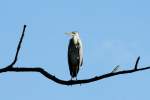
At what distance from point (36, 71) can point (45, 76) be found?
104mm

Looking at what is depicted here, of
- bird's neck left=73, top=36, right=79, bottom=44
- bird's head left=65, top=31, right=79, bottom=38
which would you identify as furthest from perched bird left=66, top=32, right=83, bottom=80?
bird's head left=65, top=31, right=79, bottom=38

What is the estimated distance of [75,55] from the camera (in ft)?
48.5

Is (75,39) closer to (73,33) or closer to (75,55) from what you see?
(73,33)

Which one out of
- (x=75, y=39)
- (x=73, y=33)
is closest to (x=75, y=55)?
(x=75, y=39)

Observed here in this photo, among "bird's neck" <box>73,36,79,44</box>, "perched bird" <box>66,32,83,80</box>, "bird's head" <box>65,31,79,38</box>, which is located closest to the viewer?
"perched bird" <box>66,32,83,80</box>

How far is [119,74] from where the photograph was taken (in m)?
4.48

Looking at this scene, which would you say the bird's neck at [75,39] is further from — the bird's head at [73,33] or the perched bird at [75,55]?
the bird's head at [73,33]

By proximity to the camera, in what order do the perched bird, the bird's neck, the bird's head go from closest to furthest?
the perched bird < the bird's neck < the bird's head

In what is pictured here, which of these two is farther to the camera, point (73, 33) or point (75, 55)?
Answer: point (73, 33)

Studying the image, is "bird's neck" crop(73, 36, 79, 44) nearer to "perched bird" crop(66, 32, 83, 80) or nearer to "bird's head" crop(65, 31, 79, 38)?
"perched bird" crop(66, 32, 83, 80)

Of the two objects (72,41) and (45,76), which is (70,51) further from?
(45,76)

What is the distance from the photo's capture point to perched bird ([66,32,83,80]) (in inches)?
Answer: 577

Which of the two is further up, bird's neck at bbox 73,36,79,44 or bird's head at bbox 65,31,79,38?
bird's head at bbox 65,31,79,38

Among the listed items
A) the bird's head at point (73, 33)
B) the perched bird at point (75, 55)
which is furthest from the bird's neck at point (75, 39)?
the bird's head at point (73, 33)
